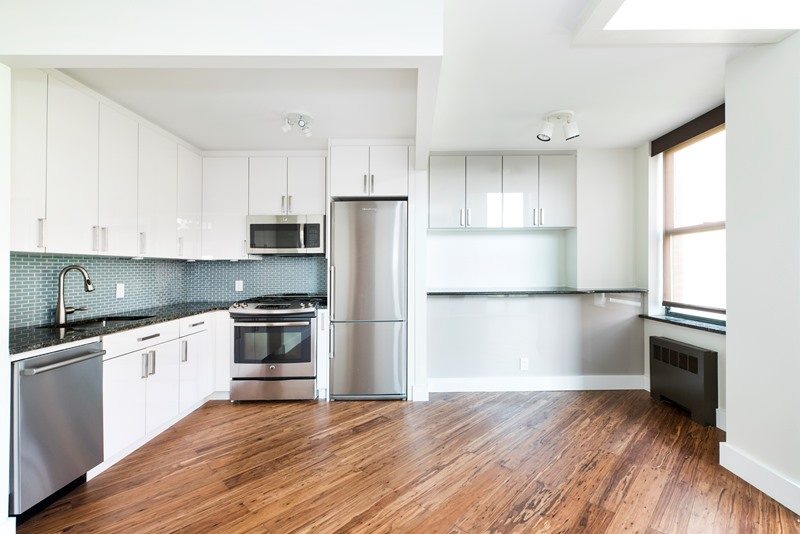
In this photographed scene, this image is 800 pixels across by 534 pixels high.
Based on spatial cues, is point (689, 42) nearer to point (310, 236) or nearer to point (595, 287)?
point (595, 287)

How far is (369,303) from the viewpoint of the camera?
10.3 ft

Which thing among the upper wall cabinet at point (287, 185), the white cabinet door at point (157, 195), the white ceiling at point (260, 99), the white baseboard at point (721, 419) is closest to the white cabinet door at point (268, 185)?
the upper wall cabinet at point (287, 185)

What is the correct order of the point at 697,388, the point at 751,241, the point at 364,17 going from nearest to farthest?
the point at 364,17 < the point at 751,241 < the point at 697,388

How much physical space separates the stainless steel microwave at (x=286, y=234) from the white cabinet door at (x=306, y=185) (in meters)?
0.11

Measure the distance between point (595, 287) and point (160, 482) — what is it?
3.76 metres

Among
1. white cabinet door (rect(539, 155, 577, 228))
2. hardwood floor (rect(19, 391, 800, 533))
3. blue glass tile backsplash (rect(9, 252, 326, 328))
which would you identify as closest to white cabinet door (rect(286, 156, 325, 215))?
blue glass tile backsplash (rect(9, 252, 326, 328))

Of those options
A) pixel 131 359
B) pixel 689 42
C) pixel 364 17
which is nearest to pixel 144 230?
pixel 131 359

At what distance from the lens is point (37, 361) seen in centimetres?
165

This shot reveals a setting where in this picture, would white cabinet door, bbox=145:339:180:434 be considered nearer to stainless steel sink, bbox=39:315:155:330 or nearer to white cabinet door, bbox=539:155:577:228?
stainless steel sink, bbox=39:315:155:330

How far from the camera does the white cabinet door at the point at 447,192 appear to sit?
3.46 m

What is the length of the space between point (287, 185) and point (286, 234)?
483 millimetres

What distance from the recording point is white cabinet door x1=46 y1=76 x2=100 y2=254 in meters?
1.95

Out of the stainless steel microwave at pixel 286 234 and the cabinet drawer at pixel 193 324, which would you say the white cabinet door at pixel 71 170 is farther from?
the stainless steel microwave at pixel 286 234

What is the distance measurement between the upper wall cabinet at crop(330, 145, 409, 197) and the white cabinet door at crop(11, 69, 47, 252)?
1.84 meters
